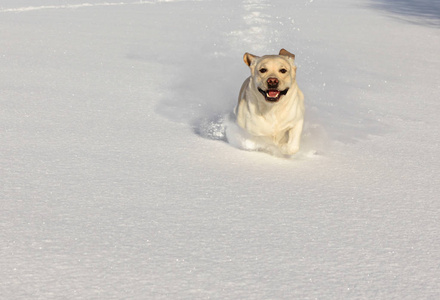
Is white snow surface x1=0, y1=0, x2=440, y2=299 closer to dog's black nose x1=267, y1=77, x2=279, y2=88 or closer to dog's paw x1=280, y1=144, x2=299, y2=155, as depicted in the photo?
dog's paw x1=280, y1=144, x2=299, y2=155

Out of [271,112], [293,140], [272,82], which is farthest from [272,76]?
[293,140]

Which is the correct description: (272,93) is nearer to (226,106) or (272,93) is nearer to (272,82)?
(272,82)

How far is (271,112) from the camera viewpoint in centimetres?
546

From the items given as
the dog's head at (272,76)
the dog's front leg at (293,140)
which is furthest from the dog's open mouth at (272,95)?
the dog's front leg at (293,140)

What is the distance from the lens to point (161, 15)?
45.2 feet

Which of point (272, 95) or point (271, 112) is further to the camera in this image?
point (271, 112)

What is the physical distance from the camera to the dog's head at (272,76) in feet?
16.9

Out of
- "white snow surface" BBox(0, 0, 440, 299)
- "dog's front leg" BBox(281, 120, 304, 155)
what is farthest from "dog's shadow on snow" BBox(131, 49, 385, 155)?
"dog's front leg" BBox(281, 120, 304, 155)

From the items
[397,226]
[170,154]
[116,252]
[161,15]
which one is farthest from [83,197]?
[161,15]

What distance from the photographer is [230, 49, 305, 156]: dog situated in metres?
5.32

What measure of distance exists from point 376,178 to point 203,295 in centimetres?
225

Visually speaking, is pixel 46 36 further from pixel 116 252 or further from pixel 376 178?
pixel 116 252

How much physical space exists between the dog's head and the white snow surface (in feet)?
1.62

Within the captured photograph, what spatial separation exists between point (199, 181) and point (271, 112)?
3.91 ft
